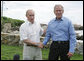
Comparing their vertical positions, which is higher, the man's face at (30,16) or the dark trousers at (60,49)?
the man's face at (30,16)

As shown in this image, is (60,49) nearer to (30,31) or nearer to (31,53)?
(31,53)

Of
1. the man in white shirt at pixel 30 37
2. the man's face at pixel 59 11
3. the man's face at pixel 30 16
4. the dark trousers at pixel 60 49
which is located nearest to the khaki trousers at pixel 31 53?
the man in white shirt at pixel 30 37

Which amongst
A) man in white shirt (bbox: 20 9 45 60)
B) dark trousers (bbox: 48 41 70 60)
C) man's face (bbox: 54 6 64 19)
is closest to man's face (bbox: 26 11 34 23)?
man in white shirt (bbox: 20 9 45 60)

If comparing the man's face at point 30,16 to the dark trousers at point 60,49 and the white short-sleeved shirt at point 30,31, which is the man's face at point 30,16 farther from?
the dark trousers at point 60,49

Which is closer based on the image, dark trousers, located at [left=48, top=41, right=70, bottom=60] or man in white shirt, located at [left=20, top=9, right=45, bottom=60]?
man in white shirt, located at [left=20, top=9, right=45, bottom=60]

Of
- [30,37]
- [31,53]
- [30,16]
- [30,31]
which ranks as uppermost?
[30,16]

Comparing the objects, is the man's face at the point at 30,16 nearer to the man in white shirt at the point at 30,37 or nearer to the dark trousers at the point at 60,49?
the man in white shirt at the point at 30,37

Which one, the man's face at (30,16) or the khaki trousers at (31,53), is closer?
the man's face at (30,16)

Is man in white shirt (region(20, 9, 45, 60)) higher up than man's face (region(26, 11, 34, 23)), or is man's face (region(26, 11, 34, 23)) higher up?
man's face (region(26, 11, 34, 23))

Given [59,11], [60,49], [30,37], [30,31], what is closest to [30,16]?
[30,31]

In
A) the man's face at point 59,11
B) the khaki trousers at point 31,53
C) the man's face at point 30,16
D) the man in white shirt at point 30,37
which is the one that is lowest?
the khaki trousers at point 31,53

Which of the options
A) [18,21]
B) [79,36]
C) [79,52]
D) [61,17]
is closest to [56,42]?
[61,17]

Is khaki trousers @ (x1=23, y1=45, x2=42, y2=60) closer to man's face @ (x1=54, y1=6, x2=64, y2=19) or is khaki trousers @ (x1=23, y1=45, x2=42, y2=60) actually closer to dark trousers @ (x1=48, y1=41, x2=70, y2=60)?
dark trousers @ (x1=48, y1=41, x2=70, y2=60)

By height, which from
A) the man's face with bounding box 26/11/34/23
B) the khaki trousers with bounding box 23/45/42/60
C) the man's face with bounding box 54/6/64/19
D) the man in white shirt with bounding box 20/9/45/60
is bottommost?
the khaki trousers with bounding box 23/45/42/60
